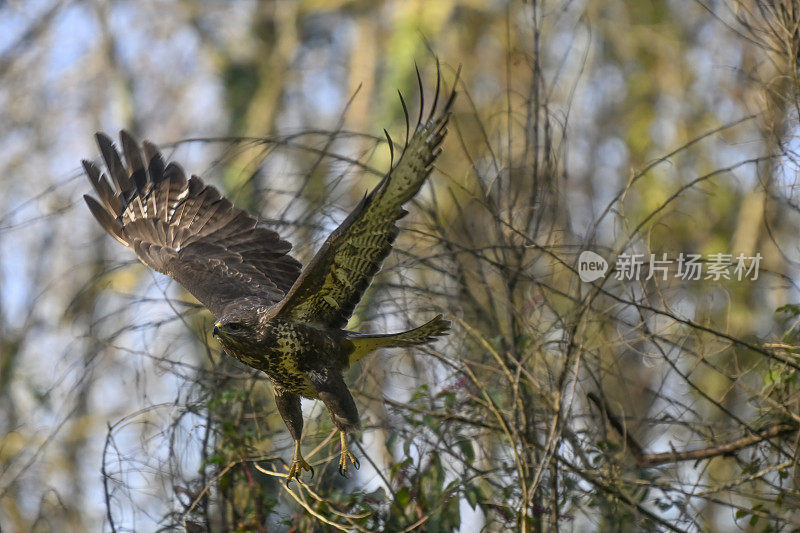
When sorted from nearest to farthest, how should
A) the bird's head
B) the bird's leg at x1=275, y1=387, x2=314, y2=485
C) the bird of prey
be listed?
the bird of prey
the bird's head
the bird's leg at x1=275, y1=387, x2=314, y2=485

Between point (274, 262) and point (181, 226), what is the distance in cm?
70

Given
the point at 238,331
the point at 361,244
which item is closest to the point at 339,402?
the point at 238,331

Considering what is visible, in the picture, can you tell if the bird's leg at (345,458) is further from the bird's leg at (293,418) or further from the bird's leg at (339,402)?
the bird's leg at (293,418)

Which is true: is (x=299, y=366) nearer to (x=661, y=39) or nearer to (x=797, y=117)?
(x=797, y=117)

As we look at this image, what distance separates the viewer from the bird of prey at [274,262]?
4434mm

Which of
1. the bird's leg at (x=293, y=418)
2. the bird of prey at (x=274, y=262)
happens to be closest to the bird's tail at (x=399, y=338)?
the bird of prey at (x=274, y=262)

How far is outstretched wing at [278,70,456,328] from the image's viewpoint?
13.8 ft

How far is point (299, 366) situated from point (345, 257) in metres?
0.62

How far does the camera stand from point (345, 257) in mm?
4645

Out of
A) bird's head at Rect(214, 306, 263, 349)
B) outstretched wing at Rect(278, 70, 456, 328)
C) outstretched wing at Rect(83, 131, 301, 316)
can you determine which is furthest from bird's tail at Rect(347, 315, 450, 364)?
outstretched wing at Rect(83, 131, 301, 316)

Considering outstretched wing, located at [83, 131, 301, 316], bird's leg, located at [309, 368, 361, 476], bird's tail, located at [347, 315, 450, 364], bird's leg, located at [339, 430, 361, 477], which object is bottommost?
bird's leg, located at [339, 430, 361, 477]

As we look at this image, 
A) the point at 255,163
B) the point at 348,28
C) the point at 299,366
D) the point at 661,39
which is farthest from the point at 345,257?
the point at 348,28

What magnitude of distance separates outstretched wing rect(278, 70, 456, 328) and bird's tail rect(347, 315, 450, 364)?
0.44ft

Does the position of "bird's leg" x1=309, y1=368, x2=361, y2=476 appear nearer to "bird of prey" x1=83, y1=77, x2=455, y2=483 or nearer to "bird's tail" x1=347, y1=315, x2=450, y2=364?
"bird of prey" x1=83, y1=77, x2=455, y2=483
